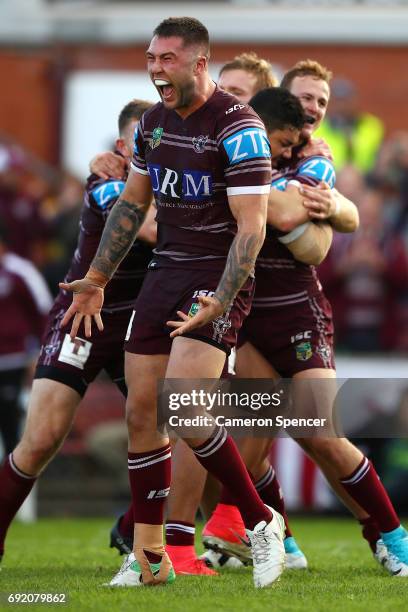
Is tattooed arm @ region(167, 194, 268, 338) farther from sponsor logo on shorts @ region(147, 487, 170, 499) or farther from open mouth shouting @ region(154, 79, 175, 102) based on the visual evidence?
sponsor logo on shorts @ region(147, 487, 170, 499)

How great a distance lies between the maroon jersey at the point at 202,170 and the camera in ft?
19.5

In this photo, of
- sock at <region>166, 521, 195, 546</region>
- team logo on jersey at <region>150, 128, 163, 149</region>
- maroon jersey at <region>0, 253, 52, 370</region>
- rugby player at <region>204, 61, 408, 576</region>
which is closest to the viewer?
team logo on jersey at <region>150, 128, 163, 149</region>

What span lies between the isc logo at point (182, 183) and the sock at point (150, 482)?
1.13 meters

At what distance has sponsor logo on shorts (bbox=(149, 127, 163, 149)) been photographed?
20.2 feet

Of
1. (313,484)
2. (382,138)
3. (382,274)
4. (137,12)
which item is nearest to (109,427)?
(313,484)

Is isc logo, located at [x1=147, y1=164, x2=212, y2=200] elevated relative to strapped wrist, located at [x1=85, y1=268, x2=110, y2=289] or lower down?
elevated

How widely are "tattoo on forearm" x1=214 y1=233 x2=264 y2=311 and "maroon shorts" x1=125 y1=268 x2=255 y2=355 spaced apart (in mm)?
143

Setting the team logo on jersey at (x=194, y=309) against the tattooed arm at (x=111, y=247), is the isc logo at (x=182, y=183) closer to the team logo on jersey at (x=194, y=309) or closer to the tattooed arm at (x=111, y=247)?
the tattooed arm at (x=111, y=247)

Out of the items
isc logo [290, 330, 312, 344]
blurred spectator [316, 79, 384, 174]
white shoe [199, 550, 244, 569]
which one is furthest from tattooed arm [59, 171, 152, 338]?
blurred spectator [316, 79, 384, 174]

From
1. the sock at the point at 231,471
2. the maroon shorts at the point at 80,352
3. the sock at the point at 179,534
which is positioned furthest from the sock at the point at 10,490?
the sock at the point at 231,471

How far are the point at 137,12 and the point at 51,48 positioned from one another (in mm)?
1213

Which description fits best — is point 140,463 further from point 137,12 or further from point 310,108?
point 137,12

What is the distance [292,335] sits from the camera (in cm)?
690

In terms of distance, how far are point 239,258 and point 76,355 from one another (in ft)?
4.41
